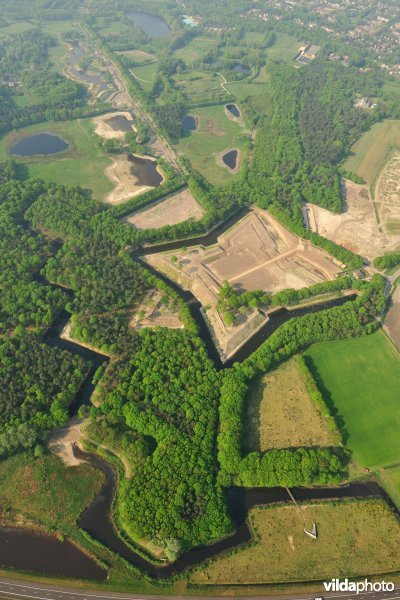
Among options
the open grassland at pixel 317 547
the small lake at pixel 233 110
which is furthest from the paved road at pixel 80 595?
the small lake at pixel 233 110

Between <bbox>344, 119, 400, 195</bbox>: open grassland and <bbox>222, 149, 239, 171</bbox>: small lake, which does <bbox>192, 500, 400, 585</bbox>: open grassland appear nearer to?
<bbox>344, 119, 400, 195</bbox>: open grassland

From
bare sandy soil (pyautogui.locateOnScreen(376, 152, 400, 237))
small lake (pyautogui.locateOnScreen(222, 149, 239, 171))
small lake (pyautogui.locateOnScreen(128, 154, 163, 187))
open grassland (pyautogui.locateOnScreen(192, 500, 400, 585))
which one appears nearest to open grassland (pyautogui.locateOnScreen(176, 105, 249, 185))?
small lake (pyautogui.locateOnScreen(222, 149, 239, 171))

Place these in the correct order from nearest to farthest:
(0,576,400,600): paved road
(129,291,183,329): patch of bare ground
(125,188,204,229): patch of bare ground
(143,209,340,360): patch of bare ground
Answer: (0,576,400,600): paved road
(129,291,183,329): patch of bare ground
(143,209,340,360): patch of bare ground
(125,188,204,229): patch of bare ground

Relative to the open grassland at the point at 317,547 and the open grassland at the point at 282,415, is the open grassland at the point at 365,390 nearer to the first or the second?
the open grassland at the point at 282,415

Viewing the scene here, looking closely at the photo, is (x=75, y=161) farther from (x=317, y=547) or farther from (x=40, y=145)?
(x=317, y=547)

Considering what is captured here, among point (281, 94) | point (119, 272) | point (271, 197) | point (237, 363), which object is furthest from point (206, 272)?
point (281, 94)

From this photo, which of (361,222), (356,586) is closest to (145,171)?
(361,222)
